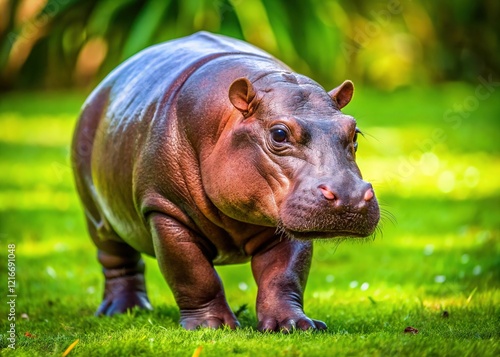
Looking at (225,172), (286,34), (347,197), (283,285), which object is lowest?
(286,34)

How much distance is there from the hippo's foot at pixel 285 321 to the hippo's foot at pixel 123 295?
5.31 feet

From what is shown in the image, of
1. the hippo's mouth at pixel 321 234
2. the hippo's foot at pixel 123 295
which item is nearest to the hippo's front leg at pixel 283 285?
the hippo's mouth at pixel 321 234

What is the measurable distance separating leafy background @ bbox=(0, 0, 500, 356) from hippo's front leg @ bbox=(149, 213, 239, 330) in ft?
0.85

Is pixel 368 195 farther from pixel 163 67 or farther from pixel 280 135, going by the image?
pixel 163 67

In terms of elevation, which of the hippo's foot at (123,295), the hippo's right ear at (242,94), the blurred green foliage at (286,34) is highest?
the hippo's right ear at (242,94)

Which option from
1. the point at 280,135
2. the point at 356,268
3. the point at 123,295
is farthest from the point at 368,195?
the point at 356,268

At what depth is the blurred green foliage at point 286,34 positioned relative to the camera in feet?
51.0

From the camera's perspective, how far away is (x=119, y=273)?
7.35 meters

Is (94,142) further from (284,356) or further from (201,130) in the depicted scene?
(284,356)

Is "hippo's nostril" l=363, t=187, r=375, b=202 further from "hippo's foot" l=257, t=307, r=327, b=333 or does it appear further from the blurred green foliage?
the blurred green foliage

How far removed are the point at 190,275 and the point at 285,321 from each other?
2.12ft

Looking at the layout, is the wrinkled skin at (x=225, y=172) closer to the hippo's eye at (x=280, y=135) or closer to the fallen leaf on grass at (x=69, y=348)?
the hippo's eye at (x=280, y=135)

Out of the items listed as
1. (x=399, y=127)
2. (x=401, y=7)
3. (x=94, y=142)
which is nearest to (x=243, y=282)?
(x=94, y=142)

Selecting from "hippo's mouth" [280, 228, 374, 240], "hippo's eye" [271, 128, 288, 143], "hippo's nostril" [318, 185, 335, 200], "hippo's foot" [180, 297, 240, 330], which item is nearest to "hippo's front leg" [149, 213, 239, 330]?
"hippo's foot" [180, 297, 240, 330]
